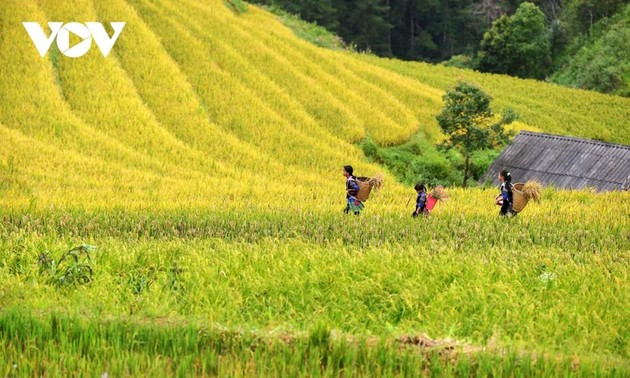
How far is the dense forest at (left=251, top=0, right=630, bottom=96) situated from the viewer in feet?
→ 208

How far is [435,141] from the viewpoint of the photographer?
35.9 metres

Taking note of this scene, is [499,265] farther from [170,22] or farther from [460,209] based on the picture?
[170,22]

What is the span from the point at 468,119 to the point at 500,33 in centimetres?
→ 3530

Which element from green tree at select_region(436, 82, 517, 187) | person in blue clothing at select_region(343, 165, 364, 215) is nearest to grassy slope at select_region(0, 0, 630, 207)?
green tree at select_region(436, 82, 517, 187)

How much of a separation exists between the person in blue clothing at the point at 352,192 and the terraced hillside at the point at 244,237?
238mm

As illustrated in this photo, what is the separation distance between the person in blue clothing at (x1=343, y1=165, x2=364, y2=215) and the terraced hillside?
0.24m

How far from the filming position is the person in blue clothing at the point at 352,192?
714 inches

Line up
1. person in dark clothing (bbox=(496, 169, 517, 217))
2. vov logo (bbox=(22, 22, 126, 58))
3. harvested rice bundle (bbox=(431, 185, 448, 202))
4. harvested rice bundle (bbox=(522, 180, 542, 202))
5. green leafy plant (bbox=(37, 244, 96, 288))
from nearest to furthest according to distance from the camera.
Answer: green leafy plant (bbox=(37, 244, 96, 288))
harvested rice bundle (bbox=(431, 185, 448, 202))
harvested rice bundle (bbox=(522, 180, 542, 202))
person in dark clothing (bbox=(496, 169, 517, 217))
vov logo (bbox=(22, 22, 126, 58))

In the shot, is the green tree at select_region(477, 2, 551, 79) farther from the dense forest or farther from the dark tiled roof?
the dark tiled roof

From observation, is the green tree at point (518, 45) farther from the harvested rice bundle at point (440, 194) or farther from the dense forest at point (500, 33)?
the harvested rice bundle at point (440, 194)

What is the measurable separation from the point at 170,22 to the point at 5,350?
29.5 metres

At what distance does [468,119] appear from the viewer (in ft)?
106

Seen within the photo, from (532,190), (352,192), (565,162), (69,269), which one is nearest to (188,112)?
(565,162)

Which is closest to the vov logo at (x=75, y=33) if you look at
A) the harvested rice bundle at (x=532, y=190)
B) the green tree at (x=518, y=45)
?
the harvested rice bundle at (x=532, y=190)
